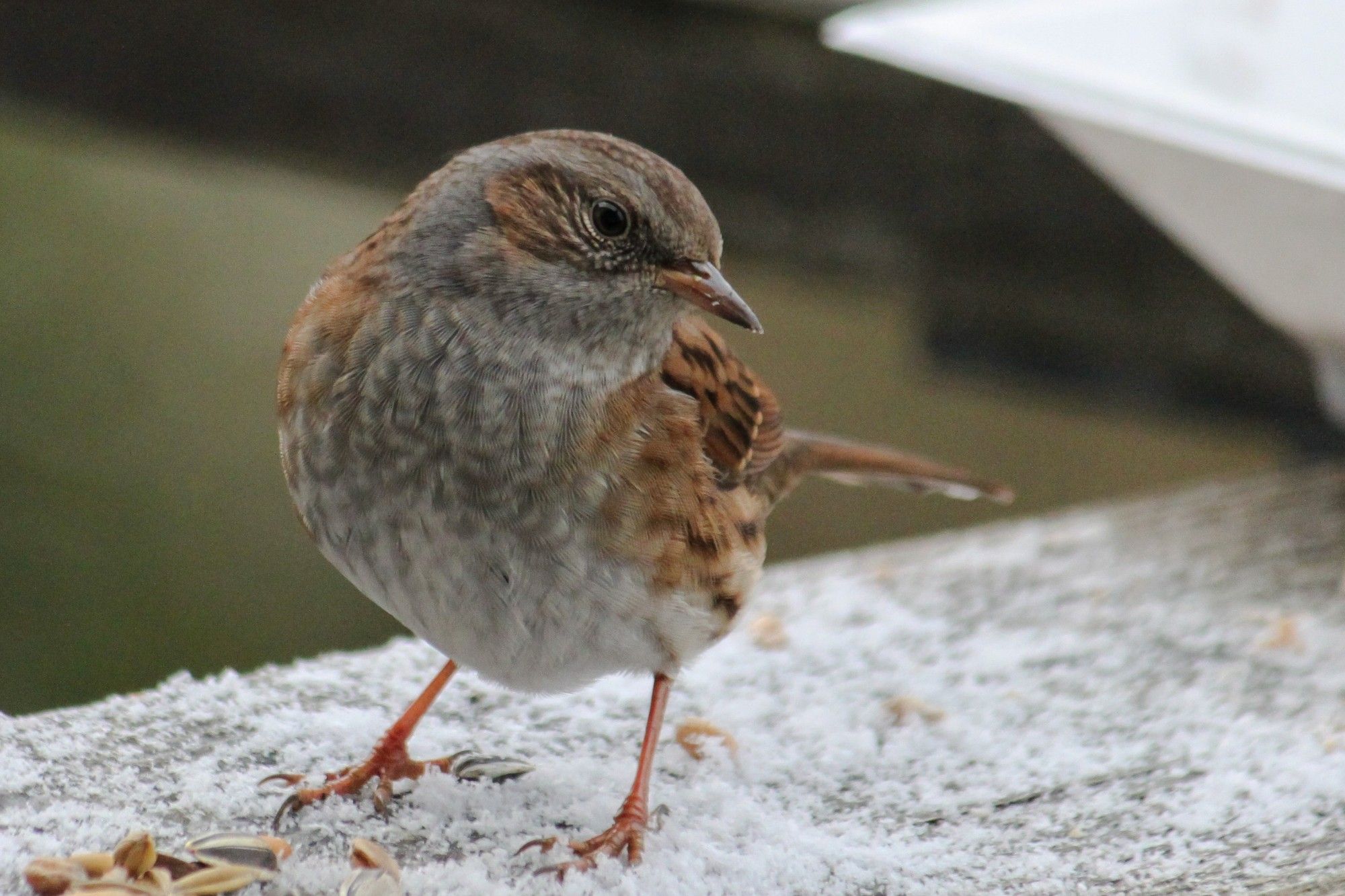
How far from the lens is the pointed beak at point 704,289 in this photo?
6.10 ft

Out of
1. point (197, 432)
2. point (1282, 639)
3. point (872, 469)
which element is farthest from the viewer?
point (197, 432)

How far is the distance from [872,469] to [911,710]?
53cm

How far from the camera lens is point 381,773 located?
1867 mm

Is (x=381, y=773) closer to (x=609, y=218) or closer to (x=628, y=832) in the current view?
(x=628, y=832)

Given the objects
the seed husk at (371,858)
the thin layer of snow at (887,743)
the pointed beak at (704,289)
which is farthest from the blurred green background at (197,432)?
the seed husk at (371,858)

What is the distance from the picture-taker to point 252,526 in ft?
17.7

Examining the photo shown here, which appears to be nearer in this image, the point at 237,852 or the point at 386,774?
the point at 237,852

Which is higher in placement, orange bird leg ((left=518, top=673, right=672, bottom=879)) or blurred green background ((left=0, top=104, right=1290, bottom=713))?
blurred green background ((left=0, top=104, right=1290, bottom=713))

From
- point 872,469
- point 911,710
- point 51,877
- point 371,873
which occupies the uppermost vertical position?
point 872,469

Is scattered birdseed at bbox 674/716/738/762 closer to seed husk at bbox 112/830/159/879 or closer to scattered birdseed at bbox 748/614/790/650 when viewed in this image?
scattered birdseed at bbox 748/614/790/650

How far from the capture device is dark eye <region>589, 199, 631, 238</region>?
184 centimetres

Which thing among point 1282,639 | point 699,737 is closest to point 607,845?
point 699,737

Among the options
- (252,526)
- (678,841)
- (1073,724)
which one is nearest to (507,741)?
(678,841)

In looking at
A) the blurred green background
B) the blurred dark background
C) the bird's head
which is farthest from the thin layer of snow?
the blurred green background
